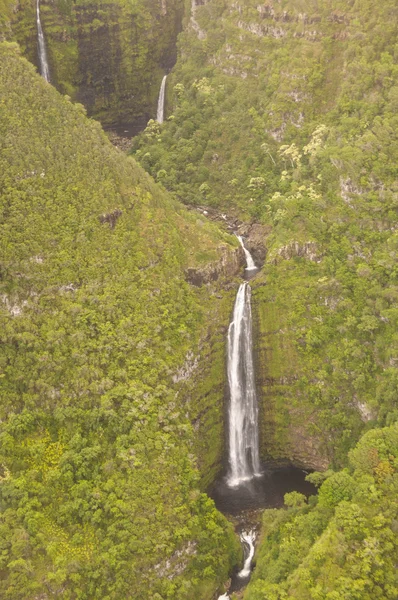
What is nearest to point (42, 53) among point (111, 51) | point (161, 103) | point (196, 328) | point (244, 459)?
point (111, 51)

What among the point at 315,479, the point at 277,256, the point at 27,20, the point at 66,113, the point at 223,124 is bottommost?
the point at 315,479

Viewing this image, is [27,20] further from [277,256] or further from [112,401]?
[112,401]

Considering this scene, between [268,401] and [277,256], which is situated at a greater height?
[277,256]

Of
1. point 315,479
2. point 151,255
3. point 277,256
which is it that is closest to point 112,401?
point 151,255

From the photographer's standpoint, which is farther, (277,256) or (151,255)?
(277,256)

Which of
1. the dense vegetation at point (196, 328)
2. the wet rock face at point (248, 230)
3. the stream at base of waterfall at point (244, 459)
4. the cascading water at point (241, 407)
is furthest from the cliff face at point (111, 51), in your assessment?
the cascading water at point (241, 407)

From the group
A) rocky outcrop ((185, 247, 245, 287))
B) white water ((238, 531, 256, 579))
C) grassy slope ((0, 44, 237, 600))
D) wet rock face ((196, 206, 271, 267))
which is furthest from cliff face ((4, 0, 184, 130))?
white water ((238, 531, 256, 579))

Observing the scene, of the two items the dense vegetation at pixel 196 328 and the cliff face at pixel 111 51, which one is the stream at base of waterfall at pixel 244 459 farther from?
the cliff face at pixel 111 51

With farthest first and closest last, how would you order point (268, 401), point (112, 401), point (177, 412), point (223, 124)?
point (223, 124), point (268, 401), point (177, 412), point (112, 401)
